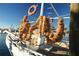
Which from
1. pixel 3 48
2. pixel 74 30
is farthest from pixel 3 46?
pixel 74 30

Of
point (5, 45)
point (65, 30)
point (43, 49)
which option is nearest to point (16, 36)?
point (5, 45)

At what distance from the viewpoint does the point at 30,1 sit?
5.02ft

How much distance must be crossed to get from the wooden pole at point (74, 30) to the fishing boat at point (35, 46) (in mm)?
51

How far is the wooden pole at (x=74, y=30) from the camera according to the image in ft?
4.93

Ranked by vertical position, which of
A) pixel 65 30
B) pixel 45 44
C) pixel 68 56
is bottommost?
pixel 68 56

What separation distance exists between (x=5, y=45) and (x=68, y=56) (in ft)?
1.76

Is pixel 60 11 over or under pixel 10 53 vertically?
over

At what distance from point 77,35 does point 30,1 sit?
49 cm

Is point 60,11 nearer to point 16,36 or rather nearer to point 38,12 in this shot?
point 38,12

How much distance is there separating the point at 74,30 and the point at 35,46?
1.17 ft

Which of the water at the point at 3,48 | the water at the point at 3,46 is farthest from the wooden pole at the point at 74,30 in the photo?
the water at the point at 3,48

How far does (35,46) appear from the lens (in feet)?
4.96

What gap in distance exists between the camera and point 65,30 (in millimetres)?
1519

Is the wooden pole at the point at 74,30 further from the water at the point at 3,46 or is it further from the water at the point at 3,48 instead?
the water at the point at 3,48
